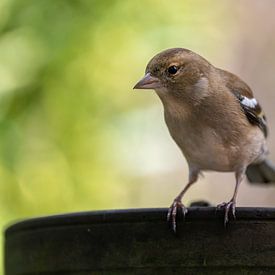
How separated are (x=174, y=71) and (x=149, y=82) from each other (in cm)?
19

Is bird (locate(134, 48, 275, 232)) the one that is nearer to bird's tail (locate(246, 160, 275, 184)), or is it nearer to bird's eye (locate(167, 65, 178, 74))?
bird's eye (locate(167, 65, 178, 74))

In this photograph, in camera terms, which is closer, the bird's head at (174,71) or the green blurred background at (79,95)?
the bird's head at (174,71)

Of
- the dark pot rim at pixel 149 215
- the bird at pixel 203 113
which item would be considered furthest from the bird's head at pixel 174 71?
the dark pot rim at pixel 149 215

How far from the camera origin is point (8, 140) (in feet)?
13.7

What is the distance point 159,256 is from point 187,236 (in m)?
0.10

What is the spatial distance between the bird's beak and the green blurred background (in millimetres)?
871

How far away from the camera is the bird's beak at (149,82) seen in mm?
3393

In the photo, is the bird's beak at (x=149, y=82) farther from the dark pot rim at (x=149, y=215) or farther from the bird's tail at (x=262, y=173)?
the dark pot rim at (x=149, y=215)

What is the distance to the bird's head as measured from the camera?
3.47 meters

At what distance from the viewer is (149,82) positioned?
3434mm

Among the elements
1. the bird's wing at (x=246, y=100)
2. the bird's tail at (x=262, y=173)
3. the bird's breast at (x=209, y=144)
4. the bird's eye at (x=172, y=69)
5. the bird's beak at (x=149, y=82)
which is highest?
the bird's eye at (x=172, y=69)

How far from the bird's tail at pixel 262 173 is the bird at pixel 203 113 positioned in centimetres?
47

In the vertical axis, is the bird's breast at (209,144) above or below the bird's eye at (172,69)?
below

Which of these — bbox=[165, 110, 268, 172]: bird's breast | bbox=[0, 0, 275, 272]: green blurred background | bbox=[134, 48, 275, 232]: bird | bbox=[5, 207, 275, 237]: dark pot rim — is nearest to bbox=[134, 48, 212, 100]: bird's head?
bbox=[134, 48, 275, 232]: bird
